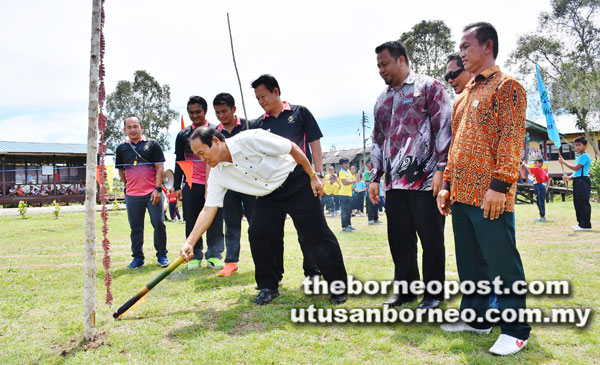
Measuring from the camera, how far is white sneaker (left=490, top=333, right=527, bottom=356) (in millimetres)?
2635

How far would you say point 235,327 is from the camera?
Answer: 3.42 m

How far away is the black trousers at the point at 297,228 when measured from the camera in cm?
397

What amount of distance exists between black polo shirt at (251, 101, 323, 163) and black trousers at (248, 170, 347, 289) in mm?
633

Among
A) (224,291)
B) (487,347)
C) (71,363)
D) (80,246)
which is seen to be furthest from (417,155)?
(80,246)

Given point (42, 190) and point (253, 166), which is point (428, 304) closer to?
point (253, 166)

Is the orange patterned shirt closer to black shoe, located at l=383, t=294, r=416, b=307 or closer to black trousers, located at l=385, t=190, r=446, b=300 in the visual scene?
black trousers, located at l=385, t=190, r=446, b=300

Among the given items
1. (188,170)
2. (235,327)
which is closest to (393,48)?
(235,327)

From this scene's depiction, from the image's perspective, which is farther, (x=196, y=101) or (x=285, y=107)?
(x=196, y=101)

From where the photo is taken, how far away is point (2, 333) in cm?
352

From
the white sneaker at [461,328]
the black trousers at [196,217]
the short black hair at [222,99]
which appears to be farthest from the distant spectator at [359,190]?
the white sneaker at [461,328]

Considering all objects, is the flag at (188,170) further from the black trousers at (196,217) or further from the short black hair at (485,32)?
the short black hair at (485,32)

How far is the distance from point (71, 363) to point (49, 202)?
99.8 ft

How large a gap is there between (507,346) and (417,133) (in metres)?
1.74

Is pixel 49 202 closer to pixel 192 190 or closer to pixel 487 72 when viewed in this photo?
pixel 192 190
